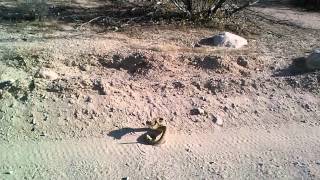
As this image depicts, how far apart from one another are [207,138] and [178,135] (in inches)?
12.1

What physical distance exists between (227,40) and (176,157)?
2.36 metres

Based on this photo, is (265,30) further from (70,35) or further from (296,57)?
(70,35)

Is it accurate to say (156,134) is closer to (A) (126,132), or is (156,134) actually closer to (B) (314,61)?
(A) (126,132)

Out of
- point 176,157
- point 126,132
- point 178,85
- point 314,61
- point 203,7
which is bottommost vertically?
point 176,157

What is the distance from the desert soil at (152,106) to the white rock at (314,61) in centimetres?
10

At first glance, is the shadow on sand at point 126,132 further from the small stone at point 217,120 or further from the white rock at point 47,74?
the white rock at point 47,74

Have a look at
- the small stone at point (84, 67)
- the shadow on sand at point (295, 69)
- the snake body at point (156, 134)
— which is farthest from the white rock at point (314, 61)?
the small stone at point (84, 67)

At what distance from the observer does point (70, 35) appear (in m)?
8.03

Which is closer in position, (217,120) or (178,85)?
(217,120)

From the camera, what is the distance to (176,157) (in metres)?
5.97

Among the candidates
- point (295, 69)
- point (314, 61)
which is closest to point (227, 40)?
point (295, 69)

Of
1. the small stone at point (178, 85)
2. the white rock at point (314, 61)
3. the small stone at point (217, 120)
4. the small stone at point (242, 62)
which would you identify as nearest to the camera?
the small stone at point (217, 120)

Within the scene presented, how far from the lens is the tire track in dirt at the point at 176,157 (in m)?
5.75

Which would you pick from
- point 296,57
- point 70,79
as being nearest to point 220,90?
point 296,57
